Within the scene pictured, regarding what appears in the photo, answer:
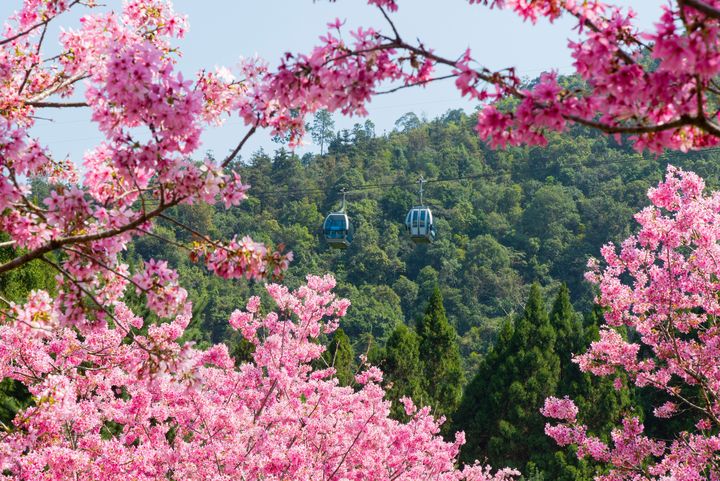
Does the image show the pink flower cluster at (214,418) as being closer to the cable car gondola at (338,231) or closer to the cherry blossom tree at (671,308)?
the cherry blossom tree at (671,308)

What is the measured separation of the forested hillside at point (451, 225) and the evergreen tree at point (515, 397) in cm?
1125

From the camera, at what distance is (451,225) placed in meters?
47.7

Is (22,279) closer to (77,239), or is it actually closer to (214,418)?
(214,418)

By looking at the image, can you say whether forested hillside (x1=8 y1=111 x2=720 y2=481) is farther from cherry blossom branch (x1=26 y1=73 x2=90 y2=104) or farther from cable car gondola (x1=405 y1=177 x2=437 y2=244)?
cherry blossom branch (x1=26 y1=73 x2=90 y2=104)

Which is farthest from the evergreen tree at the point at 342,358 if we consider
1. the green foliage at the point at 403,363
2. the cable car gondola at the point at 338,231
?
the cable car gondola at the point at 338,231

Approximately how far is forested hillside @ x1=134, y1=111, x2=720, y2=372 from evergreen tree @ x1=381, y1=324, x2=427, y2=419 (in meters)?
11.3

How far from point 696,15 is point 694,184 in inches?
225

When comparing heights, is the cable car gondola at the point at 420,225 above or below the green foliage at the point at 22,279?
above

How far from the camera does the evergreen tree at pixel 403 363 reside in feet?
78.3

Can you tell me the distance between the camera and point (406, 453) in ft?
32.5

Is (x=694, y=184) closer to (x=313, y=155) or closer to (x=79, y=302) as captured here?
(x=79, y=302)

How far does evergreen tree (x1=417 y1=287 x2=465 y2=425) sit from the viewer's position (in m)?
24.7

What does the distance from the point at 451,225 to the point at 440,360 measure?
75.0 feet

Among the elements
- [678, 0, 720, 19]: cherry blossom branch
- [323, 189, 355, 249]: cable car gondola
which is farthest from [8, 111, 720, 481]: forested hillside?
[678, 0, 720, 19]: cherry blossom branch
